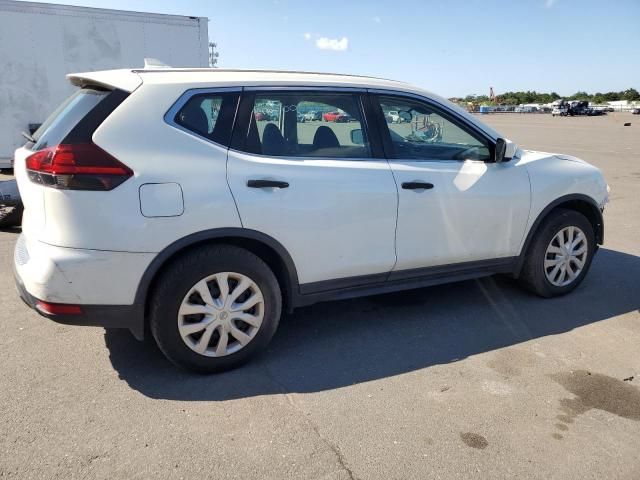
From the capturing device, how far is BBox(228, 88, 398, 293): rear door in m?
3.07

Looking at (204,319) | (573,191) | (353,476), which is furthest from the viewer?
(573,191)

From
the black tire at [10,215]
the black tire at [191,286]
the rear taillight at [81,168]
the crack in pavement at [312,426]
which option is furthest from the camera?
the black tire at [10,215]

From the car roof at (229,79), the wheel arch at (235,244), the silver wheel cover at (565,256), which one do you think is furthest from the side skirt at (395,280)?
the car roof at (229,79)

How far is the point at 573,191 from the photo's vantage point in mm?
4266

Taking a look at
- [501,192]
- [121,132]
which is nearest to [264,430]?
[121,132]

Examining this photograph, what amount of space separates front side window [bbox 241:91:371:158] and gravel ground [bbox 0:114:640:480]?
134cm

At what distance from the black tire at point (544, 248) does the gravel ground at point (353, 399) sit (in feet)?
0.51

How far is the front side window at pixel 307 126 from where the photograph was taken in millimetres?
3178

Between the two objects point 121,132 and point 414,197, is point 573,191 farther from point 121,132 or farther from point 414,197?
point 121,132

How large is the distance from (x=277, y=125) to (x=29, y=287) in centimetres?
172

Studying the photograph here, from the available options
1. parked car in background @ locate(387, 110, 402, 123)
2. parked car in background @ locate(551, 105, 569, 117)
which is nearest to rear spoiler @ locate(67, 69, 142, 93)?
parked car in background @ locate(387, 110, 402, 123)

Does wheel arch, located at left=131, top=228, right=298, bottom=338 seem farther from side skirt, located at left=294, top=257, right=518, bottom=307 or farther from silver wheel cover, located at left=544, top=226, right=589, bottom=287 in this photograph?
silver wheel cover, located at left=544, top=226, right=589, bottom=287

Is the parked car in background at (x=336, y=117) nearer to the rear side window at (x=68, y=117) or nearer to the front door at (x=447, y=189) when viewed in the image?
the front door at (x=447, y=189)

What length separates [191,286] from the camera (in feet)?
9.68
